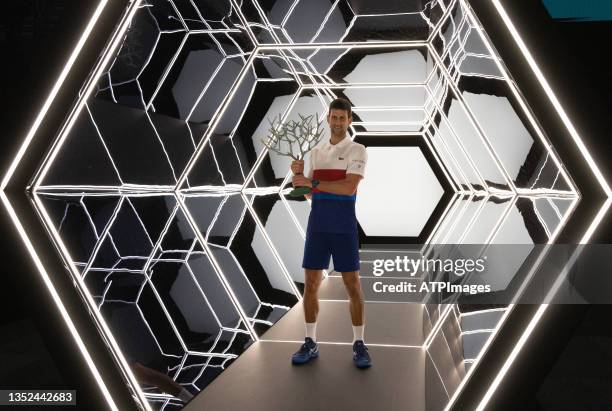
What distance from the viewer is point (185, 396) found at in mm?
2377

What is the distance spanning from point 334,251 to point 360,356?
0.61m

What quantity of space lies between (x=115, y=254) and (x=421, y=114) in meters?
6.41

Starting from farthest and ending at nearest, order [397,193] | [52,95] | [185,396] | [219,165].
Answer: [397,193], [219,165], [185,396], [52,95]

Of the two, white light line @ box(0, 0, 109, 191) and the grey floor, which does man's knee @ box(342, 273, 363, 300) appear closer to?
the grey floor

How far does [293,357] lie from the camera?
2957 mm

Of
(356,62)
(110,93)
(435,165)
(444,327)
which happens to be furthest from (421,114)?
(110,93)

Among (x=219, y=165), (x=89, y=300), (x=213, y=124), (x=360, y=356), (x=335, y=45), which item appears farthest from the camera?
(x=335, y=45)

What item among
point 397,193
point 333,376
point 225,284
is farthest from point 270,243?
point 397,193

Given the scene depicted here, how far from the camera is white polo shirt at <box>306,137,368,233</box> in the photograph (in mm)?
2916

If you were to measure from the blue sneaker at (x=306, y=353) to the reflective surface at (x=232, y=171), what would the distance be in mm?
401

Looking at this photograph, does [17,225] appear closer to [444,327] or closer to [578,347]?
[444,327]

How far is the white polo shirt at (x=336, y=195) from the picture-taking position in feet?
9.57

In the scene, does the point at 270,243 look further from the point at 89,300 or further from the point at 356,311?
the point at 89,300

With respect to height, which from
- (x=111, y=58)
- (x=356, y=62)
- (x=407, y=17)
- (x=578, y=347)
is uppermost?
(x=356, y=62)
